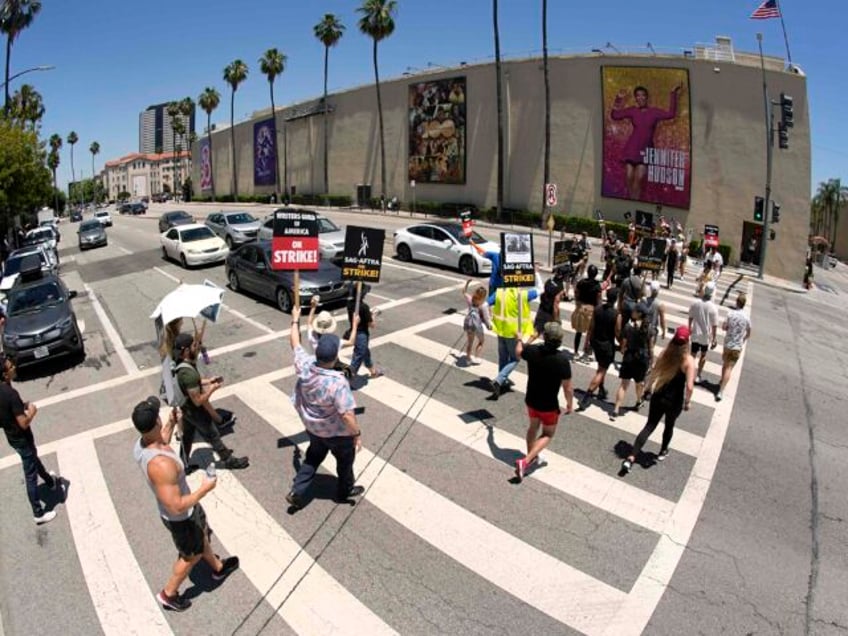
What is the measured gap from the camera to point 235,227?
22.2 m

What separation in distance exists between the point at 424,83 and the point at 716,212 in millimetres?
22633

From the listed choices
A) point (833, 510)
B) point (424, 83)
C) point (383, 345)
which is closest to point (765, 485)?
point (833, 510)

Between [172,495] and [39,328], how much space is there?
8398 mm

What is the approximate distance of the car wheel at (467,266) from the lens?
17016 millimetres

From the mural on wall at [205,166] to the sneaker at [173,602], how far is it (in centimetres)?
7603

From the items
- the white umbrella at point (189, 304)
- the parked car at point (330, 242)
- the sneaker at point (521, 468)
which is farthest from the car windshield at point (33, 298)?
the sneaker at point (521, 468)

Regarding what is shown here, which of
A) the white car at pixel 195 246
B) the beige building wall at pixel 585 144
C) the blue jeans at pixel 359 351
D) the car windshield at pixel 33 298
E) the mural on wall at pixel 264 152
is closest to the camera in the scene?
the blue jeans at pixel 359 351

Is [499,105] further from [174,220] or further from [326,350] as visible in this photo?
[326,350]

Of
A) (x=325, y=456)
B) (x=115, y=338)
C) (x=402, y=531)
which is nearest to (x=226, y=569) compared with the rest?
(x=325, y=456)

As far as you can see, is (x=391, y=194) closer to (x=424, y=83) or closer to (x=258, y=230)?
(x=424, y=83)

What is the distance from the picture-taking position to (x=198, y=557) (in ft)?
13.8

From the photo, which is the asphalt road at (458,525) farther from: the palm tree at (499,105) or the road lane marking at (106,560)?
the palm tree at (499,105)

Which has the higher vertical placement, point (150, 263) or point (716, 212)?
point (716, 212)

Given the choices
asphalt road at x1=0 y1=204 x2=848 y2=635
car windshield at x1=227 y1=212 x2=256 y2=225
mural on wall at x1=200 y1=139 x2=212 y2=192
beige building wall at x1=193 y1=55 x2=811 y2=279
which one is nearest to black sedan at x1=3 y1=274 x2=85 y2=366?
asphalt road at x1=0 y1=204 x2=848 y2=635
